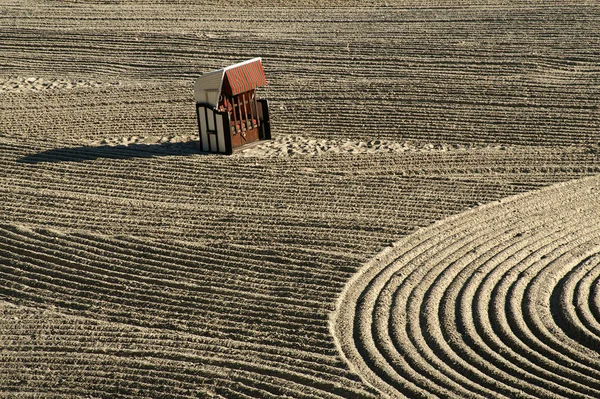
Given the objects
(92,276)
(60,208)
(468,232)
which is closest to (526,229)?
(468,232)

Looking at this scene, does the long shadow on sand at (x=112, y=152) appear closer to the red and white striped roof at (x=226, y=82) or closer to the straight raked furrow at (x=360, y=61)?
the red and white striped roof at (x=226, y=82)

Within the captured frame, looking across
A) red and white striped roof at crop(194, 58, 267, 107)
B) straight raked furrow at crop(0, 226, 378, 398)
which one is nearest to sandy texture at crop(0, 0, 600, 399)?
straight raked furrow at crop(0, 226, 378, 398)

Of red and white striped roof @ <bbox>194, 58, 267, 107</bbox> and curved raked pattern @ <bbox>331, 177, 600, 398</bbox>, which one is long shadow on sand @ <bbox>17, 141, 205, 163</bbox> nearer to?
red and white striped roof @ <bbox>194, 58, 267, 107</bbox>

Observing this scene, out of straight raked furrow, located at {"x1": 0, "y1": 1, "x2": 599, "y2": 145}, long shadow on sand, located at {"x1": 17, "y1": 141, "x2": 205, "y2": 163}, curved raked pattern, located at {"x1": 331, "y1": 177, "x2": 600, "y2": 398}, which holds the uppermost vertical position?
straight raked furrow, located at {"x1": 0, "y1": 1, "x2": 599, "y2": 145}

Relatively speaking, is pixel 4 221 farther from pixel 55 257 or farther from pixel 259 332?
pixel 259 332

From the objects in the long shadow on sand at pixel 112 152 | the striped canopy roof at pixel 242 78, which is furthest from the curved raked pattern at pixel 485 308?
the long shadow on sand at pixel 112 152

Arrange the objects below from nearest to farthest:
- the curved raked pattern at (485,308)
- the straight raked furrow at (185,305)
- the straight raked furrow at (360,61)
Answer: the curved raked pattern at (485,308), the straight raked furrow at (185,305), the straight raked furrow at (360,61)
